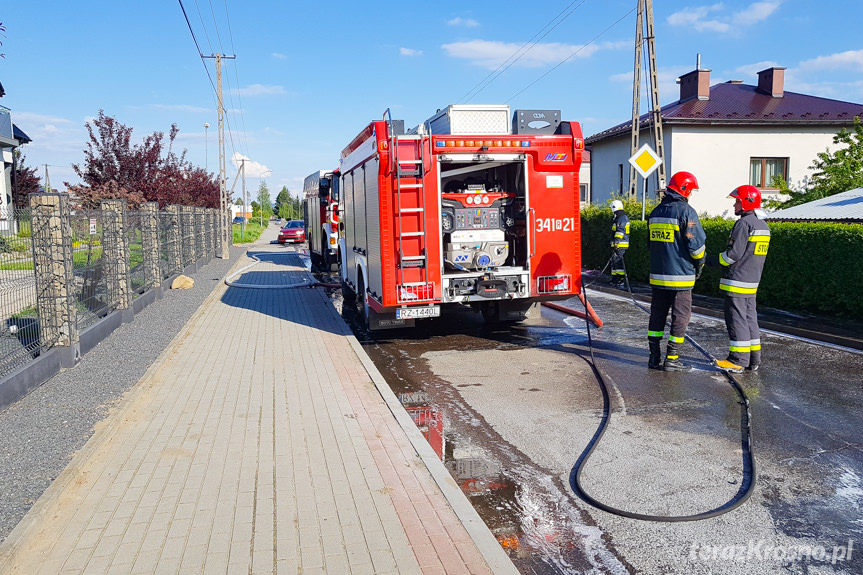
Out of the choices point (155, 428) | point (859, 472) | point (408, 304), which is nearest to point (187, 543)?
point (155, 428)

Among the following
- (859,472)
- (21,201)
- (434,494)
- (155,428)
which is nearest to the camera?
(434,494)

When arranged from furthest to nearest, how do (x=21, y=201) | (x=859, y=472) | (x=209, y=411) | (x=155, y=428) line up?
(x=21, y=201) < (x=209, y=411) < (x=155, y=428) < (x=859, y=472)

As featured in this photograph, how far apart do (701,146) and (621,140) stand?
4.05 metres

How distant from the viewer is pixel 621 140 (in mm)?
29969

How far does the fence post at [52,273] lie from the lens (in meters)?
7.70

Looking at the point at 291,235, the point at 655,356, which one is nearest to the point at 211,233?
the point at 291,235

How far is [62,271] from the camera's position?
312 inches

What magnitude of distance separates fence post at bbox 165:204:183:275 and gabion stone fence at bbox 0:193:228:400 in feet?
10.6

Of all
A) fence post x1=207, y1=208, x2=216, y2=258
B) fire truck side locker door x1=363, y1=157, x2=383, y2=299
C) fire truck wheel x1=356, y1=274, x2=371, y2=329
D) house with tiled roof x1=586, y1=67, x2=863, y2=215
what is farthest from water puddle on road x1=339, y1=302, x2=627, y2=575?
house with tiled roof x1=586, y1=67, x2=863, y2=215

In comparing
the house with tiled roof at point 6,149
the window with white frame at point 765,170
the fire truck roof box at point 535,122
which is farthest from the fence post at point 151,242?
the window with white frame at point 765,170

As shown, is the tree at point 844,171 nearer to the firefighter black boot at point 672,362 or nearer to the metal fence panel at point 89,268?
the firefighter black boot at point 672,362

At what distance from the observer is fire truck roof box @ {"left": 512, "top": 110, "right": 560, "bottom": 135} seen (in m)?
9.36

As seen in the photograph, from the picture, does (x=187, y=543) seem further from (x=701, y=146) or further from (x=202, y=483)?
(x=701, y=146)

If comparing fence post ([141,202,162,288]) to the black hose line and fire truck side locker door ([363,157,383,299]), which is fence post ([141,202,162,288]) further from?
the black hose line
